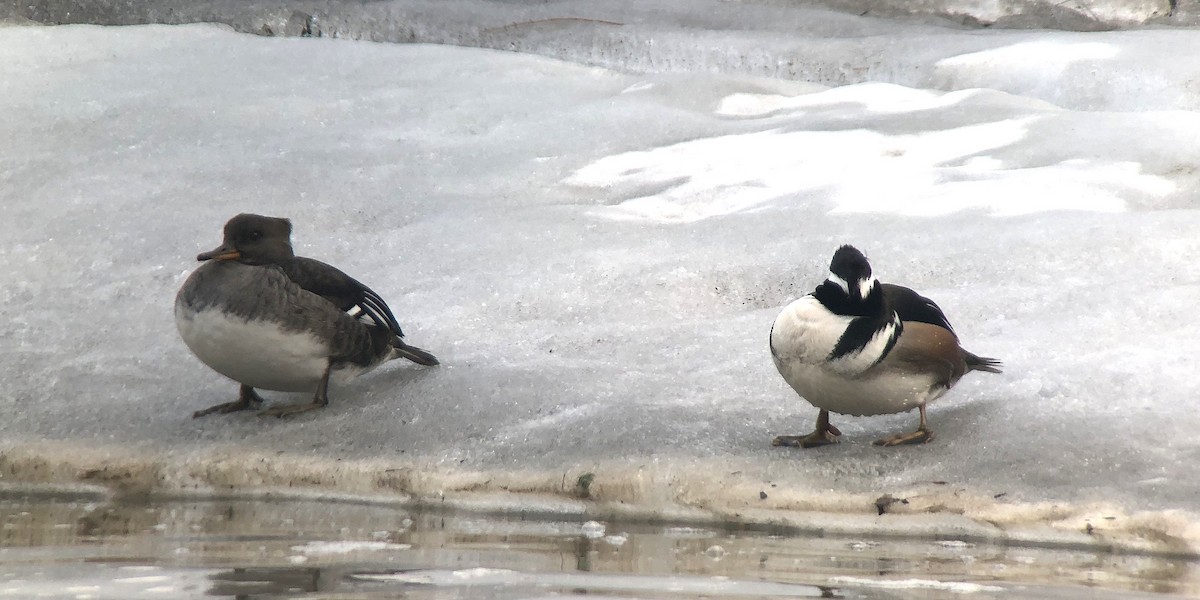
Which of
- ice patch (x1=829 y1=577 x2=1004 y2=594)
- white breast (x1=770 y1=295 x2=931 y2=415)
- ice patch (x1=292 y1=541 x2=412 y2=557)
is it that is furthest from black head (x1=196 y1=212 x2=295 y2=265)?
ice patch (x1=829 y1=577 x2=1004 y2=594)

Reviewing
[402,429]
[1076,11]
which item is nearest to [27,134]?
[402,429]

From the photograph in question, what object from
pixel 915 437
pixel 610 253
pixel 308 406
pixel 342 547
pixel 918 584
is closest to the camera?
pixel 918 584

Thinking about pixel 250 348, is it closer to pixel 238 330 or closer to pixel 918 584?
pixel 238 330

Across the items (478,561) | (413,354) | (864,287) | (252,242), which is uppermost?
(864,287)

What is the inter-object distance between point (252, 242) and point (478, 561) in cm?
175

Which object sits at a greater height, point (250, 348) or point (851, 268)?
point (851, 268)

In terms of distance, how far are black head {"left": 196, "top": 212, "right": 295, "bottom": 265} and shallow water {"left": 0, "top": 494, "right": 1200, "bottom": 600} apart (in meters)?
0.92

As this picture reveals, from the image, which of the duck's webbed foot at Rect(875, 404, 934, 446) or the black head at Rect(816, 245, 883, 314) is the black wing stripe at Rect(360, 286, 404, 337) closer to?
the black head at Rect(816, 245, 883, 314)

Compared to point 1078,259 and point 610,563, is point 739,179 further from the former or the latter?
point 610,563

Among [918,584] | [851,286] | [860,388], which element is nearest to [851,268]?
[851,286]

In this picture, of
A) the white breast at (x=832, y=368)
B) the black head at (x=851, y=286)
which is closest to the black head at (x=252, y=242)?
the white breast at (x=832, y=368)

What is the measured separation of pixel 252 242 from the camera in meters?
3.78

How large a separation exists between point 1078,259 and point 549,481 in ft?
7.40

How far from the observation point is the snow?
318cm
